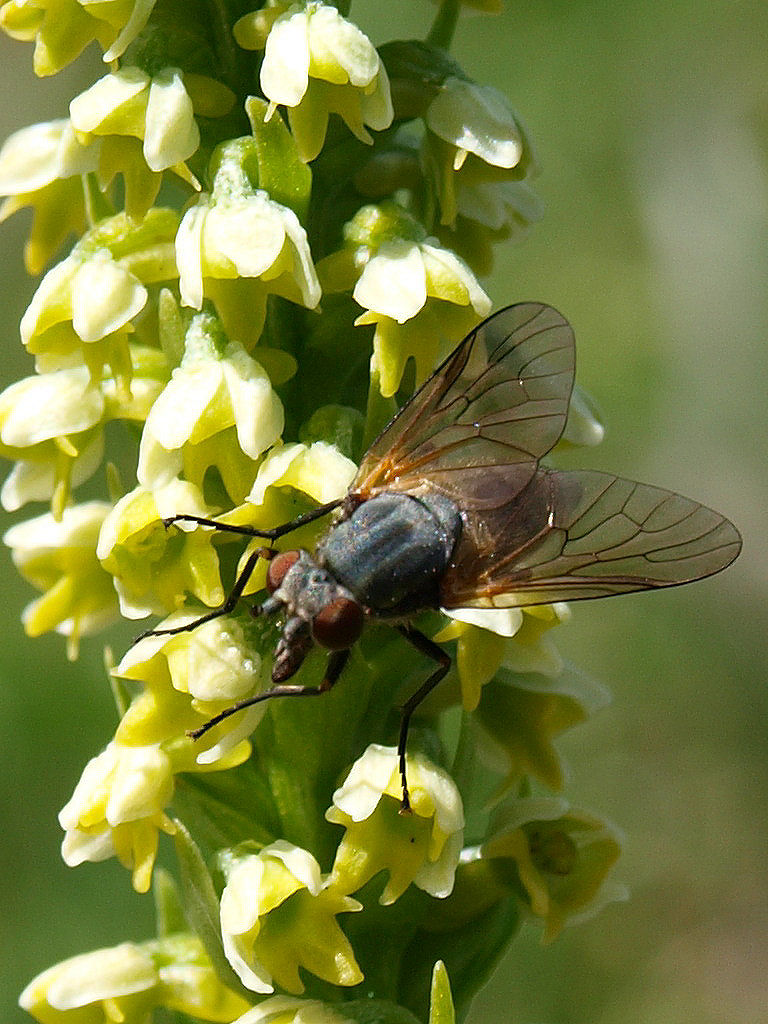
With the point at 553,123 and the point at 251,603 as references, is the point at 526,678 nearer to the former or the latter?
the point at 251,603

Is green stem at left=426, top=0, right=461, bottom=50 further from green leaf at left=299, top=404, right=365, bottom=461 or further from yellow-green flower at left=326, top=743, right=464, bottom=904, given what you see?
yellow-green flower at left=326, top=743, right=464, bottom=904

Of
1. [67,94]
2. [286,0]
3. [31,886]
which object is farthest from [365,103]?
[67,94]

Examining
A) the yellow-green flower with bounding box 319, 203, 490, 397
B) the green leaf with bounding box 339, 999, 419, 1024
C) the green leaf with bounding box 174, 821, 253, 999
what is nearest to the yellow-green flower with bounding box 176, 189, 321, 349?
the yellow-green flower with bounding box 319, 203, 490, 397

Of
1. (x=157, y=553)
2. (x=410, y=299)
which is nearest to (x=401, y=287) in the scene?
(x=410, y=299)

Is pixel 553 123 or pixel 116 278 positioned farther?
pixel 553 123

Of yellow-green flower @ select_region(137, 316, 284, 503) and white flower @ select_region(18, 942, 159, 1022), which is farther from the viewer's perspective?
white flower @ select_region(18, 942, 159, 1022)

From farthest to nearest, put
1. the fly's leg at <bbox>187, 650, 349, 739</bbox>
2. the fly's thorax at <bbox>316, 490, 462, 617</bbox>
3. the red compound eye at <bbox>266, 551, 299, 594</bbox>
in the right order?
the fly's thorax at <bbox>316, 490, 462, 617</bbox> → the red compound eye at <bbox>266, 551, 299, 594</bbox> → the fly's leg at <bbox>187, 650, 349, 739</bbox>

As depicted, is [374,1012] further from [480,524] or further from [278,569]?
[480,524]
